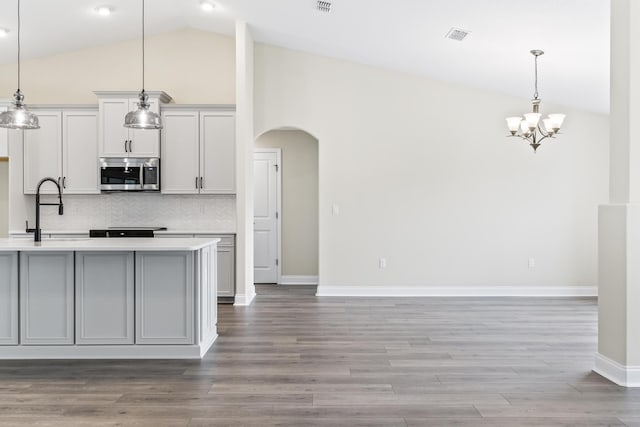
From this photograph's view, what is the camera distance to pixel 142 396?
9.88 feet

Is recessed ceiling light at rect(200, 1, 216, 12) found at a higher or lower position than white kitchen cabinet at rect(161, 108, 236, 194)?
higher

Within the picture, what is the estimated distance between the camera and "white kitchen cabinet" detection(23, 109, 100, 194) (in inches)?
248

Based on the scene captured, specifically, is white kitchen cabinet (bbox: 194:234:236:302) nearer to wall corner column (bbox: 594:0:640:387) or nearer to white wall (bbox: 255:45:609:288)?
white wall (bbox: 255:45:609:288)

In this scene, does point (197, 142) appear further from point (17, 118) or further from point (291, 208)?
point (17, 118)

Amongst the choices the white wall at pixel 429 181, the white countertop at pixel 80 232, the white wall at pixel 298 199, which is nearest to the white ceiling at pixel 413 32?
the white wall at pixel 429 181

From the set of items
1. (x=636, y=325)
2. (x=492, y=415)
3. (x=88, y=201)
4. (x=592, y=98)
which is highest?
(x=592, y=98)

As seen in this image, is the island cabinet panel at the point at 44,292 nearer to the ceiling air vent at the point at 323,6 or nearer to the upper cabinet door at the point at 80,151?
the upper cabinet door at the point at 80,151

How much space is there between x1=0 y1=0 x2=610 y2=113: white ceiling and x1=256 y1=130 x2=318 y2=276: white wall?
1.65m

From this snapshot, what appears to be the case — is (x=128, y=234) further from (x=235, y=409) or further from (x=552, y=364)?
(x=552, y=364)

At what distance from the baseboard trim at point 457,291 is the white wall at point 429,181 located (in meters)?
0.08

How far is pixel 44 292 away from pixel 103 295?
1.43 feet

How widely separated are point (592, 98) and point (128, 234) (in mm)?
5895

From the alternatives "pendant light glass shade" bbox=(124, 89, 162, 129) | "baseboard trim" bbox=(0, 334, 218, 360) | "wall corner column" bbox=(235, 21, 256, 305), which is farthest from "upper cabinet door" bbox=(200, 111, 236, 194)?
"baseboard trim" bbox=(0, 334, 218, 360)

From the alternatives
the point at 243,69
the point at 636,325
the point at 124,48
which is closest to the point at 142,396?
the point at 636,325
